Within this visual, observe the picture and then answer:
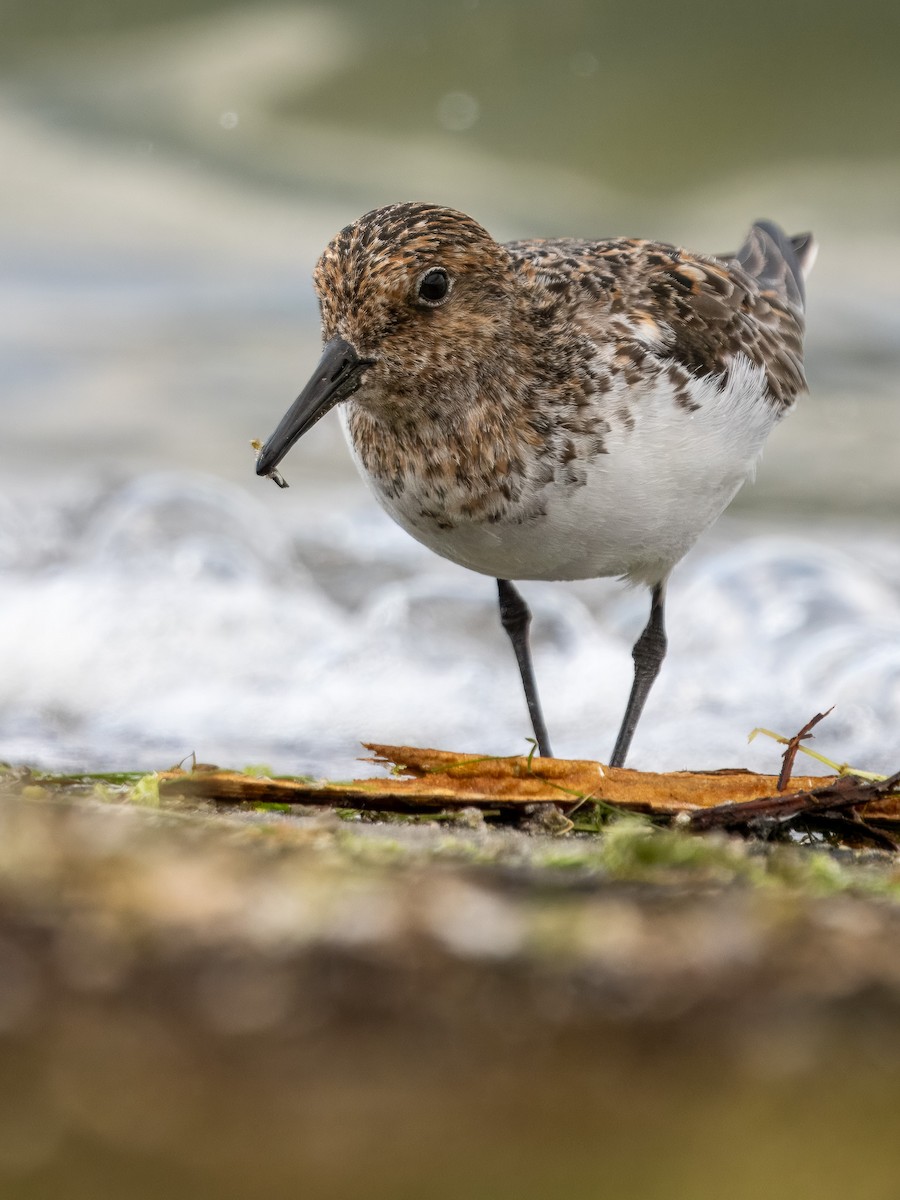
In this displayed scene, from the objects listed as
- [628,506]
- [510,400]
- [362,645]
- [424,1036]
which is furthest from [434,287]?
[362,645]

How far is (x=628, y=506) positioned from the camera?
454 cm

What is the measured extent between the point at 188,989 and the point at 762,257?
5656 mm

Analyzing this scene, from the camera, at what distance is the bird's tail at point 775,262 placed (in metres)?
6.65

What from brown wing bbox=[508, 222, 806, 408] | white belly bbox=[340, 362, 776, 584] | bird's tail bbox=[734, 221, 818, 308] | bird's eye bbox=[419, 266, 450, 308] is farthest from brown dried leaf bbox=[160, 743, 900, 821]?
bird's tail bbox=[734, 221, 818, 308]

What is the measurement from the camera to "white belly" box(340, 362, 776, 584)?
4469 mm

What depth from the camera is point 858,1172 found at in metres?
1.78

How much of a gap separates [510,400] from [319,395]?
0.62m

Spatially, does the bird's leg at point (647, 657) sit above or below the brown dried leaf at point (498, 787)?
above

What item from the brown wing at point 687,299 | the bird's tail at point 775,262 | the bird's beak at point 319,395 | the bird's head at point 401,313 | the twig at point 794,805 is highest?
the bird's tail at point 775,262

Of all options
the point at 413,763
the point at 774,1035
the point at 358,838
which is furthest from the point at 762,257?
the point at 774,1035

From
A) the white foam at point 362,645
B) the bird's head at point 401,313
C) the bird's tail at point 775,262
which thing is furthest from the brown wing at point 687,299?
the white foam at point 362,645

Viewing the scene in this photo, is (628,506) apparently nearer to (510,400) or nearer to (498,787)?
(510,400)

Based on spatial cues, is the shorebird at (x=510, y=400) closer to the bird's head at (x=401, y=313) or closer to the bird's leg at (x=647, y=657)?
the bird's head at (x=401, y=313)

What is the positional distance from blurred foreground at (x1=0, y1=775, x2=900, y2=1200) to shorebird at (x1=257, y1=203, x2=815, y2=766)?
7.28 ft
